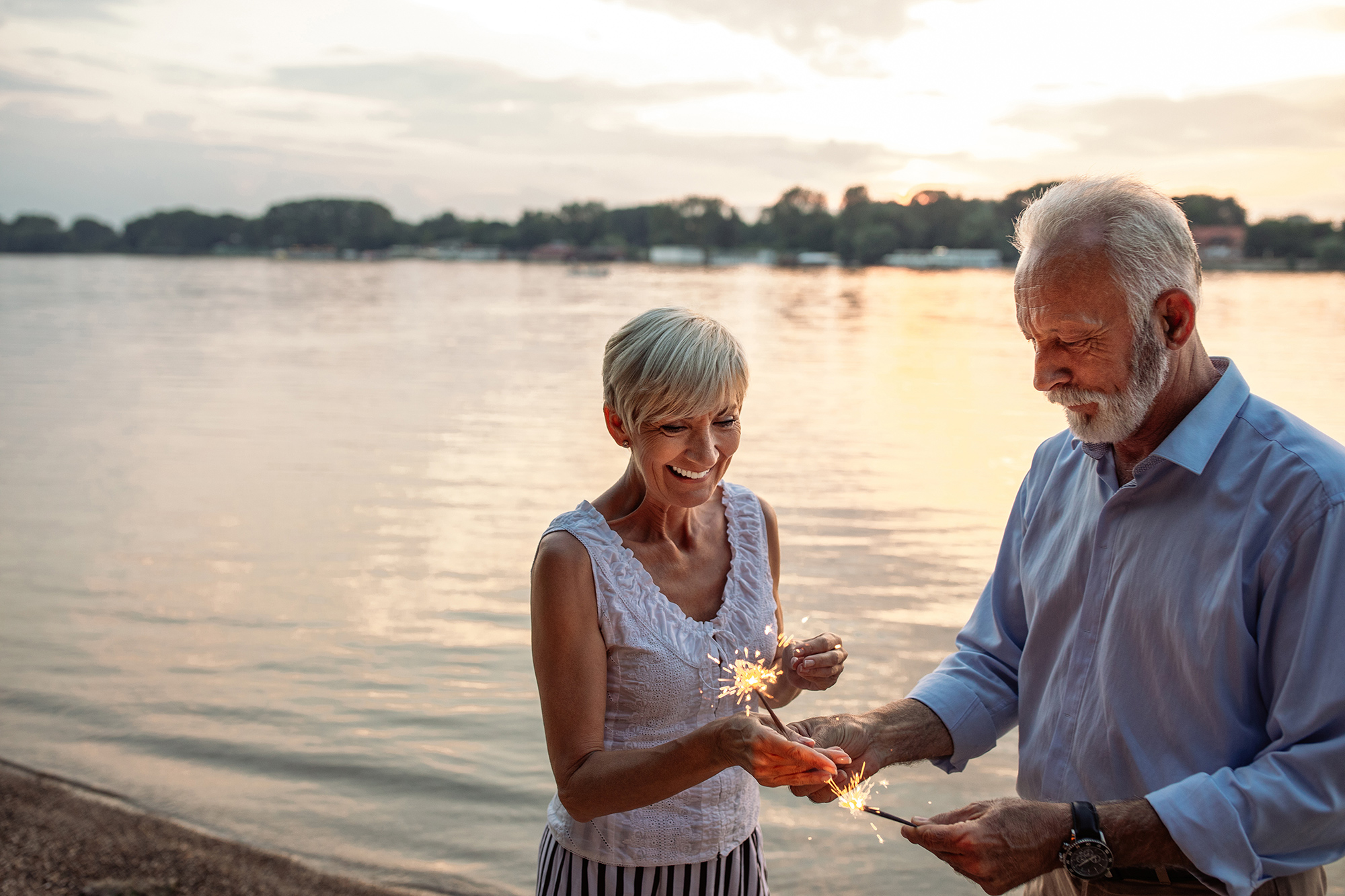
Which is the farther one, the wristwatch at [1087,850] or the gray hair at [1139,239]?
the gray hair at [1139,239]

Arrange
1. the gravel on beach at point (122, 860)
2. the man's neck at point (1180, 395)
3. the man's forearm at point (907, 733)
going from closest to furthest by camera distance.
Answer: the man's neck at point (1180, 395), the man's forearm at point (907, 733), the gravel on beach at point (122, 860)

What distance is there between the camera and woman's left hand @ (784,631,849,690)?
9.12ft

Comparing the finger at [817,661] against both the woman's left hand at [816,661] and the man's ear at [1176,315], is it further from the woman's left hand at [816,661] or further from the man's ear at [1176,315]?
the man's ear at [1176,315]

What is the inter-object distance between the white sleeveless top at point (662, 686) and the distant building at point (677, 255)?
171942 mm

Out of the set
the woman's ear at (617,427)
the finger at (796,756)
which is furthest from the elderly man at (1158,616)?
the woman's ear at (617,427)

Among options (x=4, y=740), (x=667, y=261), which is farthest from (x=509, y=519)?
(x=667, y=261)

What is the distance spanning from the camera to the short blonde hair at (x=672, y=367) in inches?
100

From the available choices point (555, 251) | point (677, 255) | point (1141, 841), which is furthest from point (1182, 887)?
point (677, 255)

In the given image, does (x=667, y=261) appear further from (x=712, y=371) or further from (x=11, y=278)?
(x=712, y=371)

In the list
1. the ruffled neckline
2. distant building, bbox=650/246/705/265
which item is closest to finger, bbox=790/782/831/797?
the ruffled neckline

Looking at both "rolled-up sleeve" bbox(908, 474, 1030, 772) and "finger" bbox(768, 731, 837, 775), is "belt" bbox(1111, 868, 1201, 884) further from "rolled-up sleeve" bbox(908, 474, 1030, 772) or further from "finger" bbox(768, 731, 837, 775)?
"finger" bbox(768, 731, 837, 775)

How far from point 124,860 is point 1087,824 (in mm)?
4405

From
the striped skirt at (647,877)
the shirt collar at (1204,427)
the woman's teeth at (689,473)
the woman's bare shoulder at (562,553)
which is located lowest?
the striped skirt at (647,877)

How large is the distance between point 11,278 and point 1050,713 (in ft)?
368
